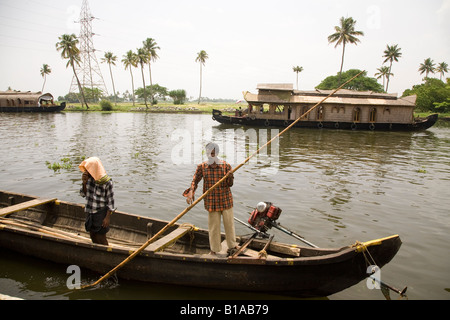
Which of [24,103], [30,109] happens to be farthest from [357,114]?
[24,103]

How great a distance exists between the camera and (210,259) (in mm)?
4621

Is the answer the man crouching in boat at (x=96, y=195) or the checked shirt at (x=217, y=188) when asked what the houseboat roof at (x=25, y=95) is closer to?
the man crouching in boat at (x=96, y=195)

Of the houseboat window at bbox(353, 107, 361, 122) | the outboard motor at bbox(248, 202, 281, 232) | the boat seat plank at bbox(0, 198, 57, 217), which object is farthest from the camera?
the houseboat window at bbox(353, 107, 361, 122)

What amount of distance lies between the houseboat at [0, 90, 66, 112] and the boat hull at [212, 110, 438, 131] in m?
35.4

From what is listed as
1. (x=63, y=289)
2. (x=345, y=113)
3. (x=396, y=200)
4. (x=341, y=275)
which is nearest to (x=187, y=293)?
(x=63, y=289)

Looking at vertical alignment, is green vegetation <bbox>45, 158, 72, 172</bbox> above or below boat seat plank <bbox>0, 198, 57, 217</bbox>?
below

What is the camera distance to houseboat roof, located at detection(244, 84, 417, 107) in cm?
3350

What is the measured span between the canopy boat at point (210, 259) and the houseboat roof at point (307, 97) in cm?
3047

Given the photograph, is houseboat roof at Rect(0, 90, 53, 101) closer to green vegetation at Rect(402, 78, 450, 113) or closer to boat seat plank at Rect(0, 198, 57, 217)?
boat seat plank at Rect(0, 198, 57, 217)

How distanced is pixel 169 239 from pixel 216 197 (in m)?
1.29

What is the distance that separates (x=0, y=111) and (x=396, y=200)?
205ft

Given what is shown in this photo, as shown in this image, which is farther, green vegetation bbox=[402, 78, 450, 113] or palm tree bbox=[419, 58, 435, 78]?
palm tree bbox=[419, 58, 435, 78]

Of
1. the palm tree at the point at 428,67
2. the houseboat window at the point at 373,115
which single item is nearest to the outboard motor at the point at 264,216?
the houseboat window at the point at 373,115

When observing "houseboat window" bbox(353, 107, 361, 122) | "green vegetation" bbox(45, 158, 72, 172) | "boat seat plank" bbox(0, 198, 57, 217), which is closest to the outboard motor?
"boat seat plank" bbox(0, 198, 57, 217)
